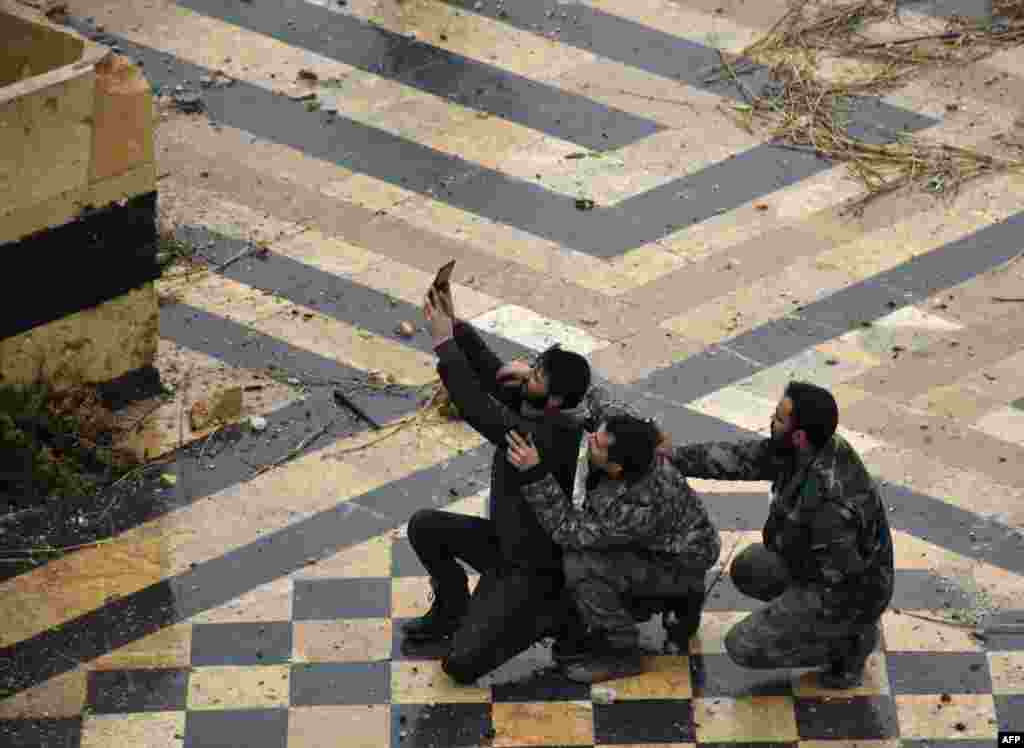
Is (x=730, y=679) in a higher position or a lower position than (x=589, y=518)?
lower

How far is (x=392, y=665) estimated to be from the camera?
8.82m

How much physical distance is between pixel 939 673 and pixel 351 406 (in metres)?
3.02

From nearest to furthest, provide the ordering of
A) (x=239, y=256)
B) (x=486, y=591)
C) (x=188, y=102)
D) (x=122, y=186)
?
1. (x=486, y=591)
2. (x=122, y=186)
3. (x=239, y=256)
4. (x=188, y=102)

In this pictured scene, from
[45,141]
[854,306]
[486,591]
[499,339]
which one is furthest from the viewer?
[854,306]

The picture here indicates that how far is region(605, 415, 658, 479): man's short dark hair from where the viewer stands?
8.12 m

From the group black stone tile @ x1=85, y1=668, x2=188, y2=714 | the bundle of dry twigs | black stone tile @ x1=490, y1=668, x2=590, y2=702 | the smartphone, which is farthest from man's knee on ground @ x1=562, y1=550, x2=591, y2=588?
the bundle of dry twigs

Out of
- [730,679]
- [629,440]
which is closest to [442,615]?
[730,679]

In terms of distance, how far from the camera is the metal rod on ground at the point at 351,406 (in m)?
10.2

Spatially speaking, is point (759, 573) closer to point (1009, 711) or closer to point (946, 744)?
point (946, 744)

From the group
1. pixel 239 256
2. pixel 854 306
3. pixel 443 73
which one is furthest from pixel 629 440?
pixel 443 73

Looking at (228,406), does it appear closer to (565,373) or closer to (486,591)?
(486,591)

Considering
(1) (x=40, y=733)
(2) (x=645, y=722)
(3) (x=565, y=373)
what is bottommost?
(1) (x=40, y=733)

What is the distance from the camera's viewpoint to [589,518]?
8352 mm

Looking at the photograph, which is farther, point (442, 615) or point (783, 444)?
point (442, 615)
